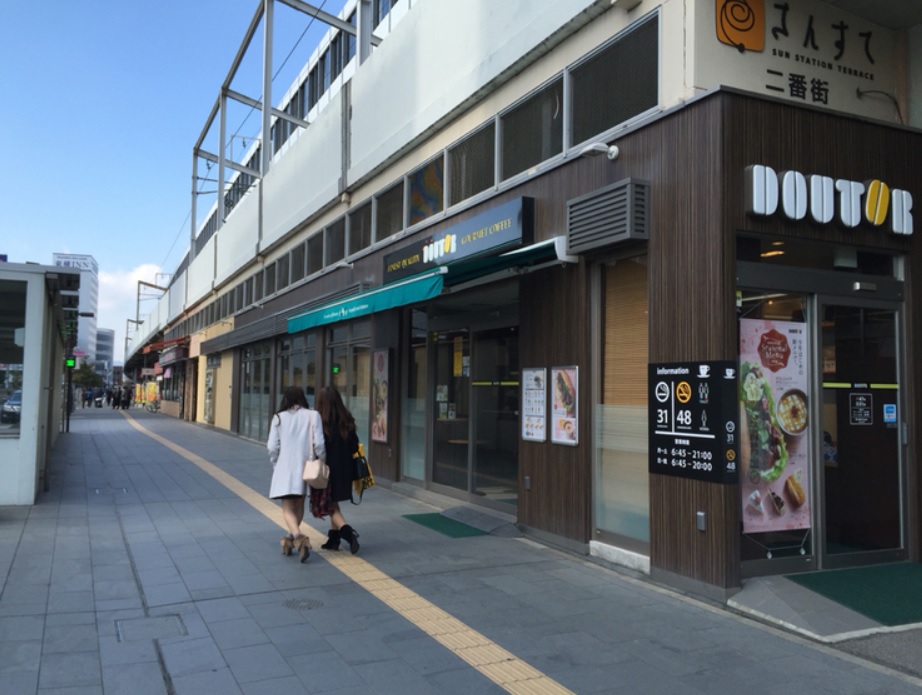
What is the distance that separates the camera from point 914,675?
447 centimetres

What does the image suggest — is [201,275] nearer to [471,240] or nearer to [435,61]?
[435,61]

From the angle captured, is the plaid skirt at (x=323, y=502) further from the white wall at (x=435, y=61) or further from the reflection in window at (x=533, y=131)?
the white wall at (x=435, y=61)

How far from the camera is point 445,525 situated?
914 cm

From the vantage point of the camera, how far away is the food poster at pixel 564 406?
7639 mm

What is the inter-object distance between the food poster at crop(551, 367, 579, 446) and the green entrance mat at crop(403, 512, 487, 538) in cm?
157

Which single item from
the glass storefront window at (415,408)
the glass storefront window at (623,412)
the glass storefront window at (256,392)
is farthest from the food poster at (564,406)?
the glass storefront window at (256,392)

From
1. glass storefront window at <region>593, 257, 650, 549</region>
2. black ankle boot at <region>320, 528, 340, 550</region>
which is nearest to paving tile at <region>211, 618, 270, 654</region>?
Answer: black ankle boot at <region>320, 528, 340, 550</region>

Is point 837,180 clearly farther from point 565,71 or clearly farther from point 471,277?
point 471,277

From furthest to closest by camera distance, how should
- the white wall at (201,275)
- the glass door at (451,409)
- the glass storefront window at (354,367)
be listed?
1. the white wall at (201,275)
2. the glass storefront window at (354,367)
3. the glass door at (451,409)

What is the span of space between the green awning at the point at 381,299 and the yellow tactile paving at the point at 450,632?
3.00 meters

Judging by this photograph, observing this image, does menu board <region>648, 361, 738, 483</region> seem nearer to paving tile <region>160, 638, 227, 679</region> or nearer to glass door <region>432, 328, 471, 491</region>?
paving tile <region>160, 638, 227, 679</region>

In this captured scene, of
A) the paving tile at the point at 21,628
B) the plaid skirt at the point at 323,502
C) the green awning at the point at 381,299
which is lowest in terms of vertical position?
the paving tile at the point at 21,628

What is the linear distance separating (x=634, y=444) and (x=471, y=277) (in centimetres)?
282

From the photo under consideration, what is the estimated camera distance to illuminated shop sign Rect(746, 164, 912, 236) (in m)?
6.07
